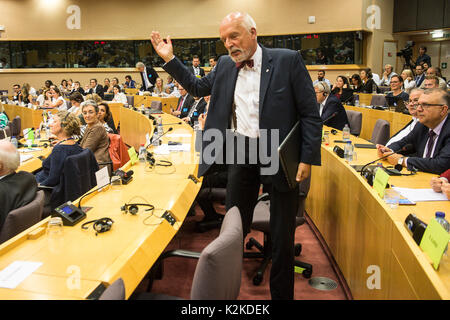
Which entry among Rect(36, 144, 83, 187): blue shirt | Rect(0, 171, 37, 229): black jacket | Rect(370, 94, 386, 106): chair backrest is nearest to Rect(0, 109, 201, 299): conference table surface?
Rect(0, 171, 37, 229): black jacket

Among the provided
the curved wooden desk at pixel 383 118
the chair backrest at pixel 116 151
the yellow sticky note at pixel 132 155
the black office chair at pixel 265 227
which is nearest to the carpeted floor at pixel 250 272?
the black office chair at pixel 265 227

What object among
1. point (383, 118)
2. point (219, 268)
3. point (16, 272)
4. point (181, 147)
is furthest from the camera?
point (383, 118)

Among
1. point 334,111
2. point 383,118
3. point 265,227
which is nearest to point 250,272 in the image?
point 265,227

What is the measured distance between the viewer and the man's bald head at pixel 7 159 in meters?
2.46

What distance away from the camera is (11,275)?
1553 mm

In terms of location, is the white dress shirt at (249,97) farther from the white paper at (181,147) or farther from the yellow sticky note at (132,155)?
the white paper at (181,147)

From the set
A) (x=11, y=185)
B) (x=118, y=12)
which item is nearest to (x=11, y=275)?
(x=11, y=185)

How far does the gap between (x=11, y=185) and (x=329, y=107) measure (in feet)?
12.4

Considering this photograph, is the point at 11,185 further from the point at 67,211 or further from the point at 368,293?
the point at 368,293

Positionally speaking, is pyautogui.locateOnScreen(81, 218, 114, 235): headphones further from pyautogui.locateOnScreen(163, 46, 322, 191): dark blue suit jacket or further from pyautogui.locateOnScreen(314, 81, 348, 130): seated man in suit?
pyautogui.locateOnScreen(314, 81, 348, 130): seated man in suit

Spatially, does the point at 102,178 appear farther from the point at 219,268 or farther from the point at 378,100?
the point at 378,100

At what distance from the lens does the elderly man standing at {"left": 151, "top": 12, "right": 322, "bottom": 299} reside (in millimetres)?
2010

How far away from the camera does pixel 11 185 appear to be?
2.39 m
